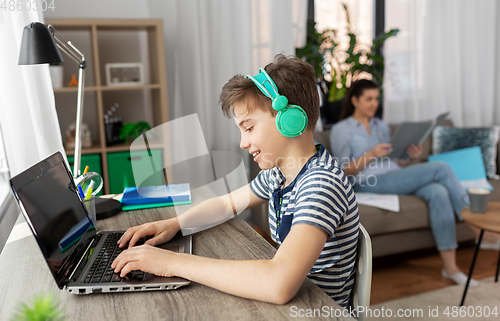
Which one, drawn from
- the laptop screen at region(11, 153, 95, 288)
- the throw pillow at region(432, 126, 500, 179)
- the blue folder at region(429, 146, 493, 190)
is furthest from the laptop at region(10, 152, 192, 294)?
the throw pillow at region(432, 126, 500, 179)

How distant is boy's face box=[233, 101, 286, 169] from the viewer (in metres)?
0.92

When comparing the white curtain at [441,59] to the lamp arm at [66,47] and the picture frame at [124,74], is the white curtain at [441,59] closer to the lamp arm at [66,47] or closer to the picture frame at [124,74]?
the picture frame at [124,74]

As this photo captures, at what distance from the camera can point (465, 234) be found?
2.42 metres

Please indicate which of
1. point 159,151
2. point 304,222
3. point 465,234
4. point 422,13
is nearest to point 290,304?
point 304,222

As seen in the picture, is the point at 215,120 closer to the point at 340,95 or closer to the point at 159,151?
the point at 340,95

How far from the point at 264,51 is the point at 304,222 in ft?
7.41

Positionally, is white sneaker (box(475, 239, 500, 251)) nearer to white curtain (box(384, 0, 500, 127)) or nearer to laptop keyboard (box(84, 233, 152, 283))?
white curtain (box(384, 0, 500, 127))

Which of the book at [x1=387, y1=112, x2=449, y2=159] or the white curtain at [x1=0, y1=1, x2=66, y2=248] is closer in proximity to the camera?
the white curtain at [x1=0, y1=1, x2=66, y2=248]

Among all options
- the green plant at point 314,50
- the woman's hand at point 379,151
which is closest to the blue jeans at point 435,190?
the woman's hand at point 379,151

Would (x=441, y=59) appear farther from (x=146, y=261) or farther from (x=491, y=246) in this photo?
(x=146, y=261)

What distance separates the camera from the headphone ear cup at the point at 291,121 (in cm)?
87

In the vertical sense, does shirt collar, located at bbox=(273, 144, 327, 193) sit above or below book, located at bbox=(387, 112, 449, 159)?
above

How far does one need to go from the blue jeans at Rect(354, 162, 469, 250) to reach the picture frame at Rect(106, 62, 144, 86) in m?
1.50

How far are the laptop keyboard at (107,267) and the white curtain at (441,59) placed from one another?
2.74m
